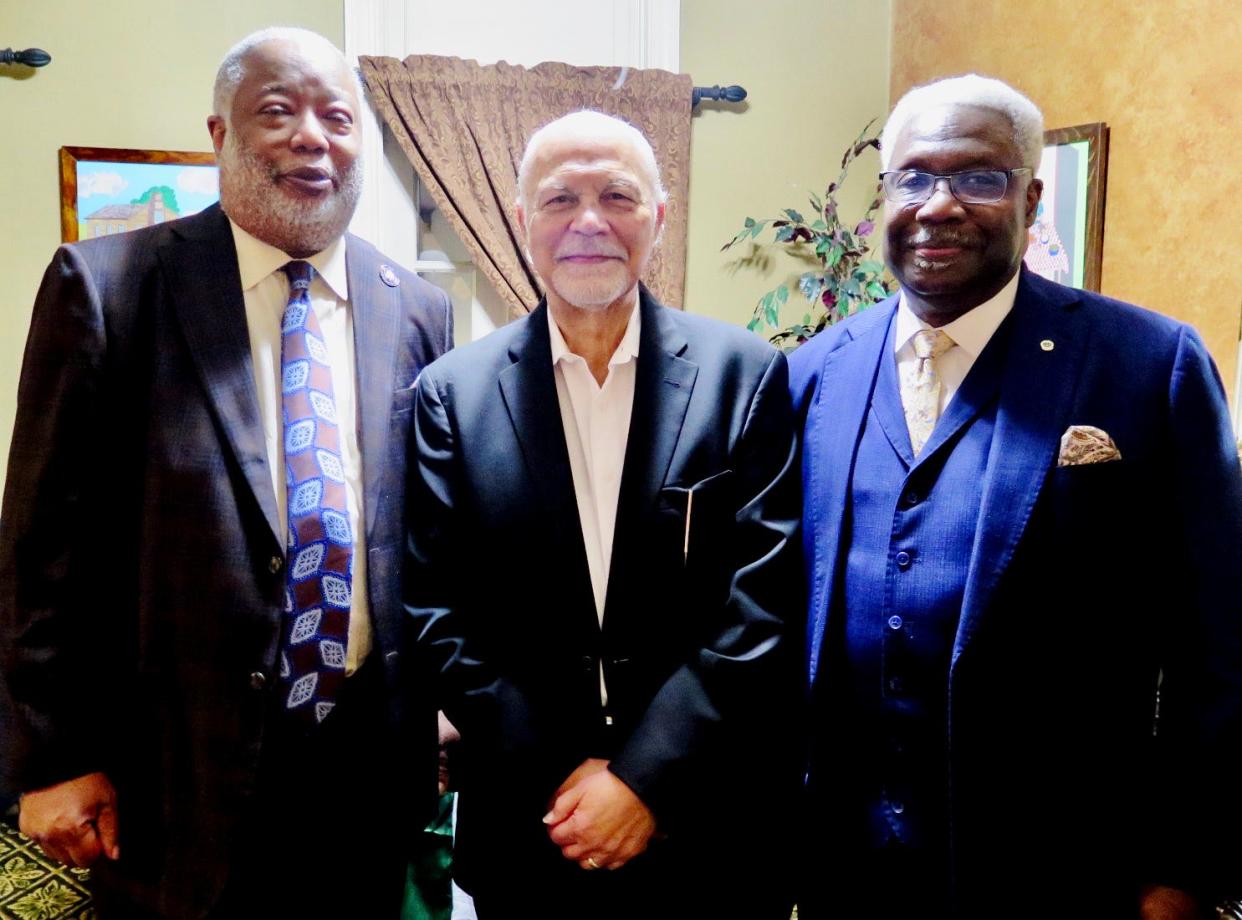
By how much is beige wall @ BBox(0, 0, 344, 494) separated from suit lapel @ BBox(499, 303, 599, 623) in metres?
2.36

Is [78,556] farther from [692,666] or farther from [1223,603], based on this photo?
[1223,603]

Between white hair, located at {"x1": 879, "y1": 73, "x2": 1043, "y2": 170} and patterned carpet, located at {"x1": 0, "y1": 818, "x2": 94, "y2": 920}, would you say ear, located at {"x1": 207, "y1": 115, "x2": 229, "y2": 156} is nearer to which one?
white hair, located at {"x1": 879, "y1": 73, "x2": 1043, "y2": 170}

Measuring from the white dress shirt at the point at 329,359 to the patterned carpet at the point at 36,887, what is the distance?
1.54 meters

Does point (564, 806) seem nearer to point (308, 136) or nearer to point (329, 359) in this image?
point (329, 359)

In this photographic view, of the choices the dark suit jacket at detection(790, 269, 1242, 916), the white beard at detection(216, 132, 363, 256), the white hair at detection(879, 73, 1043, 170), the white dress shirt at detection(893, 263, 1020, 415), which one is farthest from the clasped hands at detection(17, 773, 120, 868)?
the white hair at detection(879, 73, 1043, 170)

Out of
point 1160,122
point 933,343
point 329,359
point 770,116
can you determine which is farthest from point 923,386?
point 770,116

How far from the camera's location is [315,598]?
4.70 feet

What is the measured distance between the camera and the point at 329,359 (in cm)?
151

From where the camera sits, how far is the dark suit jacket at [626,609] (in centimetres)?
142

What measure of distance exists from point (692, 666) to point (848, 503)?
35cm

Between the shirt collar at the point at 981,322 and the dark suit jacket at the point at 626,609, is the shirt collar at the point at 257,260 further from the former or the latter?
the shirt collar at the point at 981,322

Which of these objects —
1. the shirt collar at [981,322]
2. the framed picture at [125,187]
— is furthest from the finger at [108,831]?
the framed picture at [125,187]

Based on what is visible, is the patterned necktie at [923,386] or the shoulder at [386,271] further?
the shoulder at [386,271]

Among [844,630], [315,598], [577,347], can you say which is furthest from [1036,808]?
[315,598]
